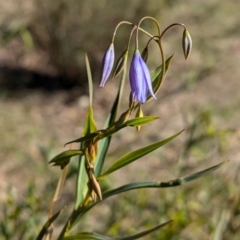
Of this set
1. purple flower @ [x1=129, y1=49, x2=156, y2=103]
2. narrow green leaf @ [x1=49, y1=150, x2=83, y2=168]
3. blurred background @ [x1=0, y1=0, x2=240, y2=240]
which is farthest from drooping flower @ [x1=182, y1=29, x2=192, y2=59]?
blurred background @ [x1=0, y1=0, x2=240, y2=240]

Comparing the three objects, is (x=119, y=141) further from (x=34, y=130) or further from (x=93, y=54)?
(x=93, y=54)

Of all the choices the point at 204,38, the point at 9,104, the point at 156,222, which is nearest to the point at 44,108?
the point at 9,104

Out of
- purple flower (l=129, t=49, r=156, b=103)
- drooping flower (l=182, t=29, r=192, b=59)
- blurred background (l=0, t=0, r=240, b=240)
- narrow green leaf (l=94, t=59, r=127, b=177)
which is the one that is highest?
drooping flower (l=182, t=29, r=192, b=59)

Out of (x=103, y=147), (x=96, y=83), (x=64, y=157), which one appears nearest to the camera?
(x=64, y=157)

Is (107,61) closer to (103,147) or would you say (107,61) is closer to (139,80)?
(139,80)

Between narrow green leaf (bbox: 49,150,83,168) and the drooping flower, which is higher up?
the drooping flower

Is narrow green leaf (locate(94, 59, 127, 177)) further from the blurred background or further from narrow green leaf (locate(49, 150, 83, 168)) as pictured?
the blurred background

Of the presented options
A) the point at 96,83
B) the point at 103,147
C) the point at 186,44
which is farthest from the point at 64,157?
the point at 96,83

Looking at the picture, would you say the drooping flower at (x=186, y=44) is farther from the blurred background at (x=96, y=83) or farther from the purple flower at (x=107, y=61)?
the blurred background at (x=96, y=83)

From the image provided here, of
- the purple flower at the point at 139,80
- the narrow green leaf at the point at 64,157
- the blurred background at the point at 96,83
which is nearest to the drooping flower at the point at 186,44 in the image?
the purple flower at the point at 139,80
